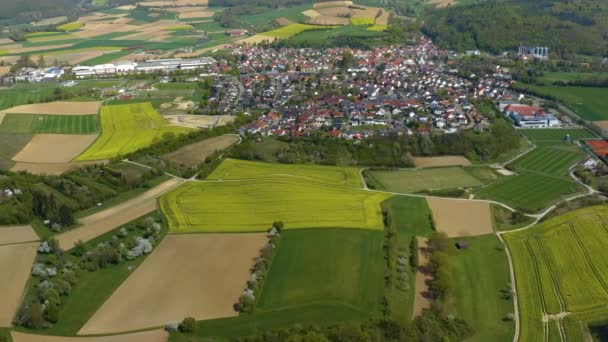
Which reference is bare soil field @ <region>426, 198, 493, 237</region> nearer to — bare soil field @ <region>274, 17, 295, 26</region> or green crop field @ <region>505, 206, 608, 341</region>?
green crop field @ <region>505, 206, 608, 341</region>

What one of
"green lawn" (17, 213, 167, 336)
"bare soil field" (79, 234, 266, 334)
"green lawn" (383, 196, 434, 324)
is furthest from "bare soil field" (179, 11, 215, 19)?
"green lawn" (17, 213, 167, 336)

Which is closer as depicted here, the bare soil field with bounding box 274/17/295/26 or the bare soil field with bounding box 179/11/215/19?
the bare soil field with bounding box 274/17/295/26

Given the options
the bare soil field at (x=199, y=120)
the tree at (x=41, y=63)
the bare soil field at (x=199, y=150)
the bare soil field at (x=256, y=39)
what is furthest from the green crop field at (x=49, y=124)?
the bare soil field at (x=256, y=39)

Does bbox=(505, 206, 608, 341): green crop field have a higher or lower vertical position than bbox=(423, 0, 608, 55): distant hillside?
lower

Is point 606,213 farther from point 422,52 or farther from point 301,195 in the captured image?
point 422,52

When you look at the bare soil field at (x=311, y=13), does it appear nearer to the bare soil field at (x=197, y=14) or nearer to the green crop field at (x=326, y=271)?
the bare soil field at (x=197, y=14)

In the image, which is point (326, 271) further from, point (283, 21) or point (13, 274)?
point (283, 21)

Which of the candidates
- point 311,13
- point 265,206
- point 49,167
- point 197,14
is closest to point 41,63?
point 49,167

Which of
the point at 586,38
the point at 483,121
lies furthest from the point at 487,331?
the point at 586,38
